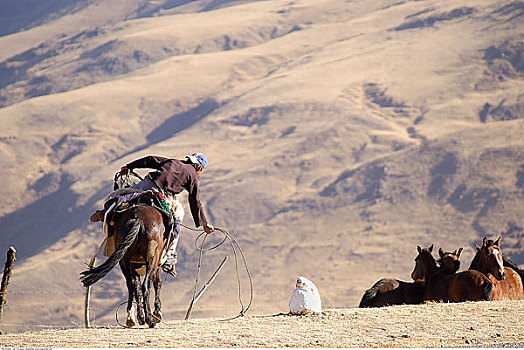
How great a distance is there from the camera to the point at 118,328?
9953mm

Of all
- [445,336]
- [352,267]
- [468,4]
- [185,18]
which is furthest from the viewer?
[185,18]

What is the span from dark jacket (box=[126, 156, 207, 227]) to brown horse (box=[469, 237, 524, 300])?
464 centimetres

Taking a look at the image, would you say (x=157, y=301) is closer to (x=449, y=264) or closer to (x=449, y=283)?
(x=449, y=283)

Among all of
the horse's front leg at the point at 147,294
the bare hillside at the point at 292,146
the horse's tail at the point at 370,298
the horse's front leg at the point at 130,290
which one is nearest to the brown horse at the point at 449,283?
the horse's tail at the point at 370,298

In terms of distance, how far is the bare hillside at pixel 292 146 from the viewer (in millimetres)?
52812

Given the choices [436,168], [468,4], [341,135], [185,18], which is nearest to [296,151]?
[341,135]

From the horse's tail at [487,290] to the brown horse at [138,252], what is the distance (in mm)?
4965

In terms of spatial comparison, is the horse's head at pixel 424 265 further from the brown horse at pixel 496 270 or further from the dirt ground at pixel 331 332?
the dirt ground at pixel 331 332

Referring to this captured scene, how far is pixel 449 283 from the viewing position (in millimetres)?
12633

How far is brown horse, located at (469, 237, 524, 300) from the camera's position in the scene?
12.9 metres

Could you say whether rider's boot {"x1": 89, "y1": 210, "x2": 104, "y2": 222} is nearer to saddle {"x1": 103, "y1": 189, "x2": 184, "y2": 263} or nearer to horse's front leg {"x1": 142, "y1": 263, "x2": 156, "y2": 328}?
saddle {"x1": 103, "y1": 189, "x2": 184, "y2": 263}

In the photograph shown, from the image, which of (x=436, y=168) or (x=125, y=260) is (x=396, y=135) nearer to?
(x=436, y=168)

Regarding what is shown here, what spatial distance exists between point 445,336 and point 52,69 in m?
109

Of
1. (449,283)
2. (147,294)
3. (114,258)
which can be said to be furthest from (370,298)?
(114,258)
